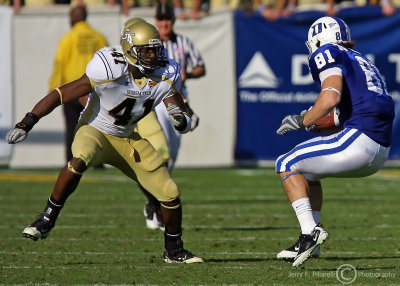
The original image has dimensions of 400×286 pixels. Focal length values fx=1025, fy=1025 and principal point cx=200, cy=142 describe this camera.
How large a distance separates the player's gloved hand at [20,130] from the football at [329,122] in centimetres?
174

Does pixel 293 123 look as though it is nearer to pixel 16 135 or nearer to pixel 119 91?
pixel 119 91

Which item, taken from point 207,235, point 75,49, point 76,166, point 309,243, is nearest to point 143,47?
point 76,166

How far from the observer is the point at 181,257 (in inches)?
244

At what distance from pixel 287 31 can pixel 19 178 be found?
3900mm

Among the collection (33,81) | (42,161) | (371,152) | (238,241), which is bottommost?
(42,161)

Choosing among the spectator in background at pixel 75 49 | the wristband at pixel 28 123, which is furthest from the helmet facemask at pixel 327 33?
the spectator in background at pixel 75 49

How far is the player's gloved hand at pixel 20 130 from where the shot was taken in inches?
227

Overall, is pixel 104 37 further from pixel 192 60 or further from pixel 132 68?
pixel 132 68

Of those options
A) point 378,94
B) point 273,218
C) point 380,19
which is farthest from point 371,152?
point 380,19

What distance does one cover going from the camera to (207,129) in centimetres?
1301

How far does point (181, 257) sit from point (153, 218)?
1.64 metres

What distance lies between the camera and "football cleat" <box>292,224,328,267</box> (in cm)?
567

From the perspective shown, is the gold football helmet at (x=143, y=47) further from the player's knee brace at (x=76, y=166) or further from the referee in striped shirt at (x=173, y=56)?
the referee in striped shirt at (x=173, y=56)

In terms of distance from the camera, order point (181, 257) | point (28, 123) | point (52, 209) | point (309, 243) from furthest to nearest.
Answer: point (181, 257) < point (52, 209) < point (28, 123) < point (309, 243)
